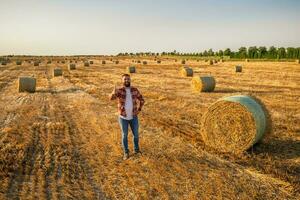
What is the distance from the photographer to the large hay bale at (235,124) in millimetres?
10055

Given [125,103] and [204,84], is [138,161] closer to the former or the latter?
[125,103]

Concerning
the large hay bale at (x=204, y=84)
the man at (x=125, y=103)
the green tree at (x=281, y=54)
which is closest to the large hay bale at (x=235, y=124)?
the man at (x=125, y=103)

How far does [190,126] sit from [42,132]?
15.4ft

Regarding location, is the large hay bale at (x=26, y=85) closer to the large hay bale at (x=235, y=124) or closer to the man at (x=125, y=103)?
the large hay bale at (x=235, y=124)

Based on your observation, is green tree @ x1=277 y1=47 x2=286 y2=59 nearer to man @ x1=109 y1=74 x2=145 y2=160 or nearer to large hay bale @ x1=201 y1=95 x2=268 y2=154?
large hay bale @ x1=201 y1=95 x2=268 y2=154

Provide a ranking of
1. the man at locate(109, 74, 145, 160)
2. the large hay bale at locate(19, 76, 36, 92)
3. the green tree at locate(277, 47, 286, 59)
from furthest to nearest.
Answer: the green tree at locate(277, 47, 286, 59) → the large hay bale at locate(19, 76, 36, 92) → the man at locate(109, 74, 145, 160)

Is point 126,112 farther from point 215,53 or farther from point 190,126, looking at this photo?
point 215,53

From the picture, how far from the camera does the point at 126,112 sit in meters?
9.46

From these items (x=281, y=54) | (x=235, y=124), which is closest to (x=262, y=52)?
(x=281, y=54)

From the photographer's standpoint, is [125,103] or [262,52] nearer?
[125,103]

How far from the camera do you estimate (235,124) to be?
1037 centimetres

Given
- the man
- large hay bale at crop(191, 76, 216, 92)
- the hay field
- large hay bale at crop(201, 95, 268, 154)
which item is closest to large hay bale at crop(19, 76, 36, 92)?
the hay field

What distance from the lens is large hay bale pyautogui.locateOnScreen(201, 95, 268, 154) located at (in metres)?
10.1

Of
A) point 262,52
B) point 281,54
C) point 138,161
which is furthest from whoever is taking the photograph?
point 262,52
